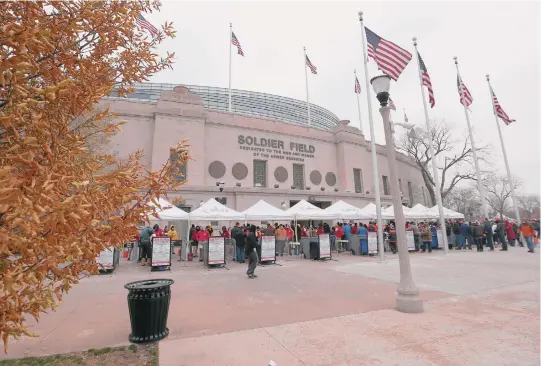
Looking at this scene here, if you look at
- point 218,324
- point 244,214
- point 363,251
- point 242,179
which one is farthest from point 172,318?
point 242,179

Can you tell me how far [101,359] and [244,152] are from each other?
27.7 metres

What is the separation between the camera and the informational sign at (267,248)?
550 inches

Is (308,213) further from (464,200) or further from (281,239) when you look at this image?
(464,200)

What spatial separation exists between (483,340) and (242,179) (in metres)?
26.9

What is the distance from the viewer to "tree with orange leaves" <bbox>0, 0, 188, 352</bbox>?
1.70m

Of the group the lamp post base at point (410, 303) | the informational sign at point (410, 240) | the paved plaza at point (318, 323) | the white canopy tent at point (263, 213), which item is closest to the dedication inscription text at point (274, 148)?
the white canopy tent at point (263, 213)

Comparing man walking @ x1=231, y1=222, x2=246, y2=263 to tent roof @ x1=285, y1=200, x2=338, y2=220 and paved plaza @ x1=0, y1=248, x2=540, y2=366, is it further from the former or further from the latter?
paved plaza @ x1=0, y1=248, x2=540, y2=366

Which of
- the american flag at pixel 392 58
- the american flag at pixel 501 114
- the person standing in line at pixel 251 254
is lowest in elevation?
the person standing in line at pixel 251 254

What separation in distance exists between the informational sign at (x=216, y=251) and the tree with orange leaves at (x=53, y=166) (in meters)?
10.4

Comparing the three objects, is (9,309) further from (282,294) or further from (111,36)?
(282,294)

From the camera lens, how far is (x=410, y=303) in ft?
20.0

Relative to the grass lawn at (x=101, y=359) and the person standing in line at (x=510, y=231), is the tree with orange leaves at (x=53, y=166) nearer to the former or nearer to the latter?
the grass lawn at (x=101, y=359)

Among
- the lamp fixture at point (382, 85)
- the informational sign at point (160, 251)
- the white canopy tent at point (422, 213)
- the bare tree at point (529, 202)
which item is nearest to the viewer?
the lamp fixture at point (382, 85)

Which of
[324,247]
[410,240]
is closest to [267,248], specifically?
[324,247]
